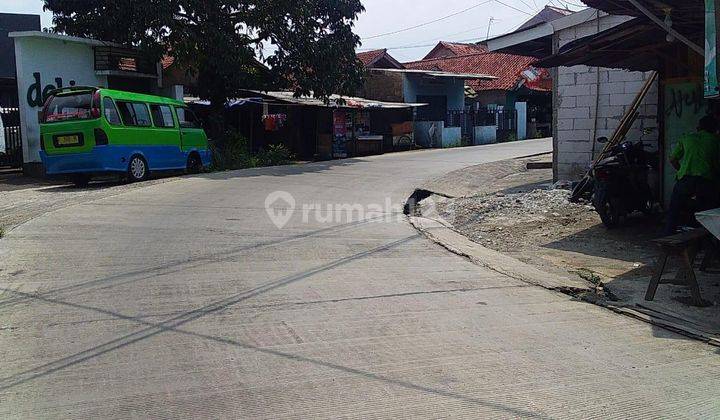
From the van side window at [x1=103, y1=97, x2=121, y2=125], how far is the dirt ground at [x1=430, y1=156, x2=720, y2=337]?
23.7ft

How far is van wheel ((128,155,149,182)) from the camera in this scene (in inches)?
596

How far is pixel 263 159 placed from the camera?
22703 millimetres

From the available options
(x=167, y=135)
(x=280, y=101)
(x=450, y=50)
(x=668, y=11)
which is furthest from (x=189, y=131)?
(x=450, y=50)

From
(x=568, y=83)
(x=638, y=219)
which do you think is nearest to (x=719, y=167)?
(x=638, y=219)

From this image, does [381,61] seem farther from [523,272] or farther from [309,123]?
[523,272]

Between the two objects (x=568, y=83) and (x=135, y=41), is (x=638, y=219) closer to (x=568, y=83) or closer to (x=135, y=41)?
(x=568, y=83)

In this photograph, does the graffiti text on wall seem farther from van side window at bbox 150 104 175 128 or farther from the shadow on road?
the shadow on road

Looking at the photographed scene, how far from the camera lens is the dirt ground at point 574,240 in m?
6.62

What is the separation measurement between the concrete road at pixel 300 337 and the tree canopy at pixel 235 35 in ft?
40.7

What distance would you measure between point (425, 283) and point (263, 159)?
16.3 m

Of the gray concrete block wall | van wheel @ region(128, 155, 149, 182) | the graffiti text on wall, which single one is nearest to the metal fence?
the gray concrete block wall

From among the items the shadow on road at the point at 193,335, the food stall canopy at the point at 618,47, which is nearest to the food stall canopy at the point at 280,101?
the food stall canopy at the point at 618,47

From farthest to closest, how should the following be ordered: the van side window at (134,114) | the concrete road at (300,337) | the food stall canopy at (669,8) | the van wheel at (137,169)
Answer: the van wheel at (137,169) → the van side window at (134,114) → the food stall canopy at (669,8) → the concrete road at (300,337)

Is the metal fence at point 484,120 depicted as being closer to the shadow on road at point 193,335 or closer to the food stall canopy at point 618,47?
the food stall canopy at point 618,47
